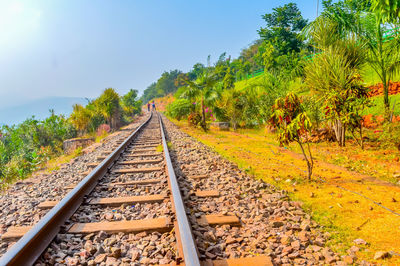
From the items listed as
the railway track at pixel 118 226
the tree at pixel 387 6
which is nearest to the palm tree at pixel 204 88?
the tree at pixel 387 6

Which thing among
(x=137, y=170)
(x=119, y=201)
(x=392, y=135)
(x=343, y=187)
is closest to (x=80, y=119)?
(x=137, y=170)

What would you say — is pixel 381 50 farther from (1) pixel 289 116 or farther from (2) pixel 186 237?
(2) pixel 186 237

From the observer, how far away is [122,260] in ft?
6.84

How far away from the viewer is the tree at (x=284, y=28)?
37.1 m

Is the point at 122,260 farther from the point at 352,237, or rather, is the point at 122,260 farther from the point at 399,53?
the point at 399,53


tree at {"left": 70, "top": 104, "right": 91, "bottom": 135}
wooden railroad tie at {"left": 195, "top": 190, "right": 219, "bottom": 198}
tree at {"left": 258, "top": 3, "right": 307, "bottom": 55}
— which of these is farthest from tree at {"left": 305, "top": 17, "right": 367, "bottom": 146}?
tree at {"left": 258, "top": 3, "right": 307, "bottom": 55}

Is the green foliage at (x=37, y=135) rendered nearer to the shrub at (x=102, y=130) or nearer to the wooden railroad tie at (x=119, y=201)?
the shrub at (x=102, y=130)

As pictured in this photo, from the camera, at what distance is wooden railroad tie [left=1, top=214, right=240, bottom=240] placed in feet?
8.20

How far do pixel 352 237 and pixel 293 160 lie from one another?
3626 mm

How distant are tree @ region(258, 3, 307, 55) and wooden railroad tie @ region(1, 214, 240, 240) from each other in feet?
123

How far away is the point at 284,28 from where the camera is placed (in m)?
38.2

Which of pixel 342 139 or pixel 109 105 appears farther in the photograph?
pixel 109 105

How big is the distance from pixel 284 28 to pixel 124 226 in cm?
4168

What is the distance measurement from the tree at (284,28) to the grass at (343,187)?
110ft
